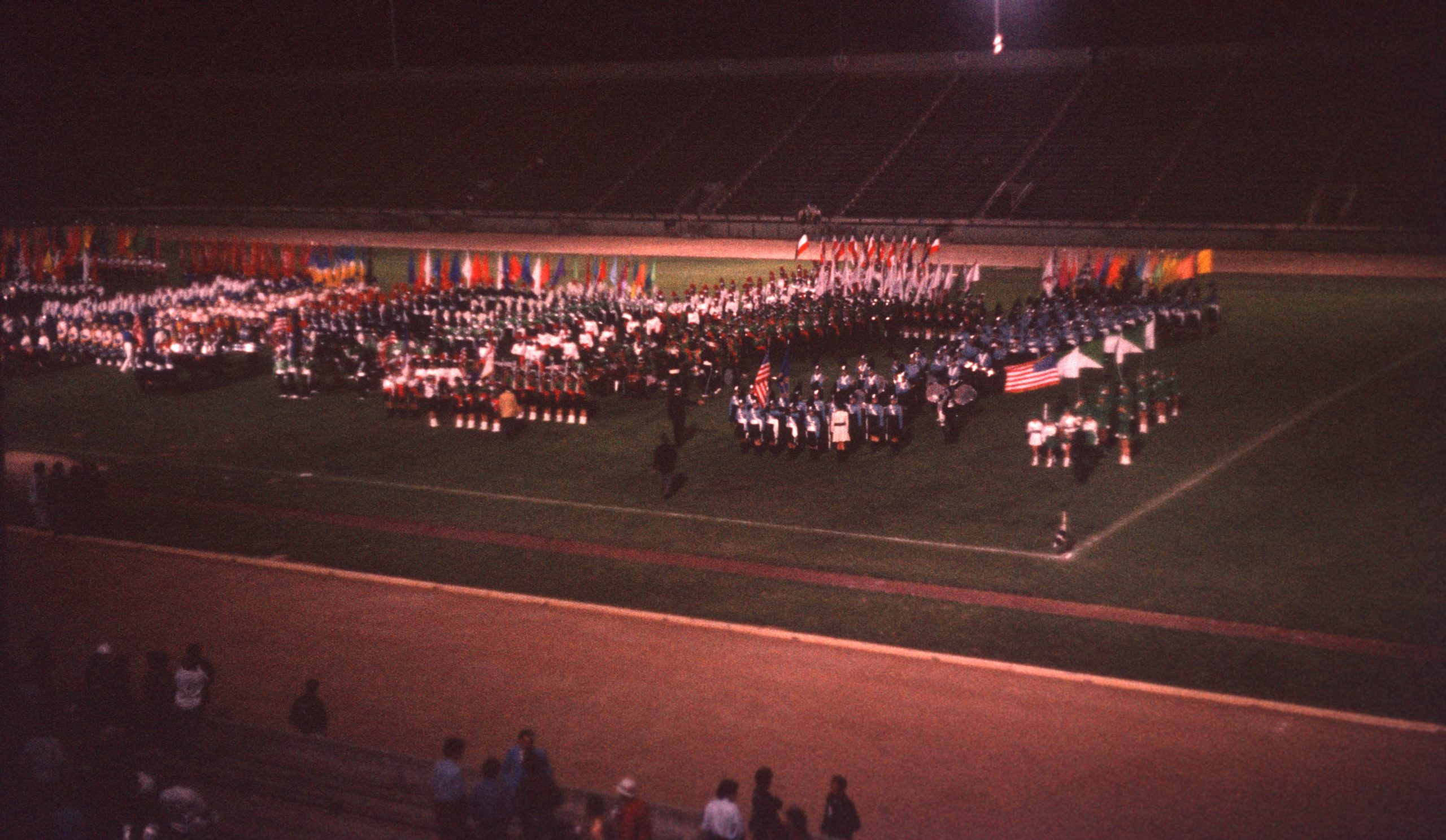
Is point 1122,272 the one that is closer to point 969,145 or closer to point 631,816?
point 969,145

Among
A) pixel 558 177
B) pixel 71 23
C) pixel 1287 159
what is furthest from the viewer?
pixel 71 23

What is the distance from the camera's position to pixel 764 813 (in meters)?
10.0

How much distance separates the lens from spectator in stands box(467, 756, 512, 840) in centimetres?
1023

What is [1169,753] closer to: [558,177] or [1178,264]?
[1178,264]

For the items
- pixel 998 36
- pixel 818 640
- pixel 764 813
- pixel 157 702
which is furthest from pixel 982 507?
pixel 998 36

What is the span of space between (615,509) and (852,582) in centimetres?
543

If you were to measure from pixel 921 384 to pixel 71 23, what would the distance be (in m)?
68.9

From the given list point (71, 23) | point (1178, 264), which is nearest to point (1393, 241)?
point (1178, 264)

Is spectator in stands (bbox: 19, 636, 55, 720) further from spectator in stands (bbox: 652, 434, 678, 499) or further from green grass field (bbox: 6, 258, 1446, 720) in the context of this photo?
spectator in stands (bbox: 652, 434, 678, 499)

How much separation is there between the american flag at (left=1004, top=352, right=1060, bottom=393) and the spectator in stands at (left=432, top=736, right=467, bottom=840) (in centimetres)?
1619

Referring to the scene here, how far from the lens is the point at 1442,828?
10836mm

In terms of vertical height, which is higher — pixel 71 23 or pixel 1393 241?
pixel 71 23

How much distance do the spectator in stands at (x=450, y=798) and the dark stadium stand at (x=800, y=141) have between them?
41.0 m

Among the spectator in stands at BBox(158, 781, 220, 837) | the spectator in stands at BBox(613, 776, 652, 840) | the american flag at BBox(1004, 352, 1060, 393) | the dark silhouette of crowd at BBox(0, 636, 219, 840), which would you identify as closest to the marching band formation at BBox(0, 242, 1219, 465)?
the american flag at BBox(1004, 352, 1060, 393)
